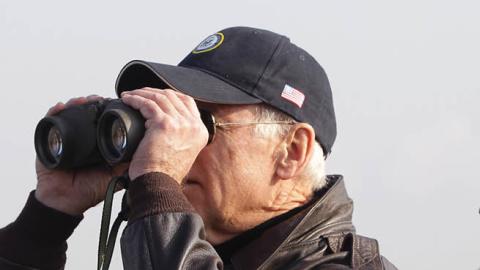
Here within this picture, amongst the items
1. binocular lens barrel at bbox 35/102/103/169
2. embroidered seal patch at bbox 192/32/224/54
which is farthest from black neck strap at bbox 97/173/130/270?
embroidered seal patch at bbox 192/32/224/54

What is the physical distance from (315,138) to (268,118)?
20 centimetres

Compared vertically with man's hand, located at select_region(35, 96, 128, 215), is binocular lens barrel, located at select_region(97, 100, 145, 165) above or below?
above

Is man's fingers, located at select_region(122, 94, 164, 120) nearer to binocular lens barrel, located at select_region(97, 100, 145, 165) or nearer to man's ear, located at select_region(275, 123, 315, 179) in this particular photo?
binocular lens barrel, located at select_region(97, 100, 145, 165)

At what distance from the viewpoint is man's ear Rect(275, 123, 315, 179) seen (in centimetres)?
361

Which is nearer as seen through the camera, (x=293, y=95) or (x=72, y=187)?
(x=293, y=95)

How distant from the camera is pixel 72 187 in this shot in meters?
3.83

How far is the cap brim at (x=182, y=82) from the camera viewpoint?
341cm

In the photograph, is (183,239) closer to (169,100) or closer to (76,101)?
(169,100)

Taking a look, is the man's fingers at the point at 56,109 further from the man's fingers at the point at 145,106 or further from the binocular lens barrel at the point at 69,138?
the man's fingers at the point at 145,106

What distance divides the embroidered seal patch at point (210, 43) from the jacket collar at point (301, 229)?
61 centimetres

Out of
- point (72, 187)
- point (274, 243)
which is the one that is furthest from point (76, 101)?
point (274, 243)

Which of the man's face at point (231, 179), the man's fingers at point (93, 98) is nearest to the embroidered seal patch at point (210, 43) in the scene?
the man's face at point (231, 179)

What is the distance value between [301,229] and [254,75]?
0.54m

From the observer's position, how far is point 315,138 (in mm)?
3703
